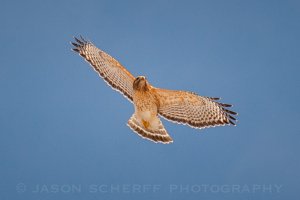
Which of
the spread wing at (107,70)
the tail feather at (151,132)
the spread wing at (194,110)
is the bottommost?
the tail feather at (151,132)

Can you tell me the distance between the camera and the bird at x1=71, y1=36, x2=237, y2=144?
8.34 m

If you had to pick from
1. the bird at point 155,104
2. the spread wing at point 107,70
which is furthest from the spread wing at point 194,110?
the spread wing at point 107,70

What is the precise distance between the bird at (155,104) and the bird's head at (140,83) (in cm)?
11

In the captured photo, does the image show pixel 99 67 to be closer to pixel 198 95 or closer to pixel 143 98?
pixel 143 98

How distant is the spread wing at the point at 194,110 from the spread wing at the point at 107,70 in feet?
1.97

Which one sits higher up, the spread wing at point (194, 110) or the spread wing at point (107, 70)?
the spread wing at point (107, 70)

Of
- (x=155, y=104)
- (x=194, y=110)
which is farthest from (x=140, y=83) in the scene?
(x=194, y=110)

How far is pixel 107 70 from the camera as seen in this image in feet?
28.5

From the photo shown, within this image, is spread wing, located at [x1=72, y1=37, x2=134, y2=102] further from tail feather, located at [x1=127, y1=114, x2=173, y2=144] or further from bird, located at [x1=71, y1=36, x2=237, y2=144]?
tail feather, located at [x1=127, y1=114, x2=173, y2=144]

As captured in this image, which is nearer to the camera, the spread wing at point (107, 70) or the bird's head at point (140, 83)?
the bird's head at point (140, 83)

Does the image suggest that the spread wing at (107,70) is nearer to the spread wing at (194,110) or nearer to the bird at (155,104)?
the bird at (155,104)

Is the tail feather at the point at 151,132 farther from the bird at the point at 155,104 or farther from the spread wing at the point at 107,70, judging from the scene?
the spread wing at the point at 107,70

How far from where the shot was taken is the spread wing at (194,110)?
8523 millimetres

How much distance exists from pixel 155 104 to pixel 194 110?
2.39 feet
